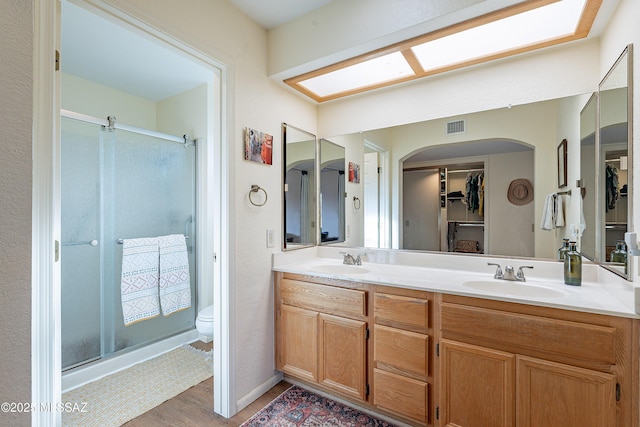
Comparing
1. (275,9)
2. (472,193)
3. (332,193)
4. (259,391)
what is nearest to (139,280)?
(259,391)

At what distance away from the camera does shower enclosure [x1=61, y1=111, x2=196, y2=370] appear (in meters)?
2.29

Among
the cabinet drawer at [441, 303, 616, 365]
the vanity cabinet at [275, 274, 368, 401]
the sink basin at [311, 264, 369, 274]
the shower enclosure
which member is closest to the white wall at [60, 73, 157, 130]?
the shower enclosure

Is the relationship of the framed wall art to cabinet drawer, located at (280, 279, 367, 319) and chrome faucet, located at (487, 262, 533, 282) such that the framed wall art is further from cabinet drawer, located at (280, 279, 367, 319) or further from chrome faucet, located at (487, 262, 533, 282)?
chrome faucet, located at (487, 262, 533, 282)

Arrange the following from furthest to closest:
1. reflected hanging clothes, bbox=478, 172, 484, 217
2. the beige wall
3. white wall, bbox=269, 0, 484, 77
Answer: reflected hanging clothes, bbox=478, 172, 484, 217 < white wall, bbox=269, 0, 484, 77 < the beige wall

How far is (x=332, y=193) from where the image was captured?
255cm

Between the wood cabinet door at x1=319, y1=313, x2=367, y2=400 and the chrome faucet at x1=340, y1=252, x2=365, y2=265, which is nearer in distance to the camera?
the wood cabinet door at x1=319, y1=313, x2=367, y2=400

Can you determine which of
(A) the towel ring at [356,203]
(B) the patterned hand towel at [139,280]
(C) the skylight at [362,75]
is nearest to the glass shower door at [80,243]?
(B) the patterned hand towel at [139,280]

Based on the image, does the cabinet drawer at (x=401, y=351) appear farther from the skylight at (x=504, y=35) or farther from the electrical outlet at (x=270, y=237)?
the skylight at (x=504, y=35)

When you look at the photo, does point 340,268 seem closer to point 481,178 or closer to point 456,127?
point 481,178

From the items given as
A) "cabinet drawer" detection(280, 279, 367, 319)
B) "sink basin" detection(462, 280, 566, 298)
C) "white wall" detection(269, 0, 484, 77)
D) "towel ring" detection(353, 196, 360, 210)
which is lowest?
"cabinet drawer" detection(280, 279, 367, 319)

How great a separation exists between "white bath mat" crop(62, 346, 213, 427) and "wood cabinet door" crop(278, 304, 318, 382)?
694 mm

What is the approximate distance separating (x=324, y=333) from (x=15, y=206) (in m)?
1.64

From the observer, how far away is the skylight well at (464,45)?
147 centimetres

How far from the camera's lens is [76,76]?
8.86 feet
